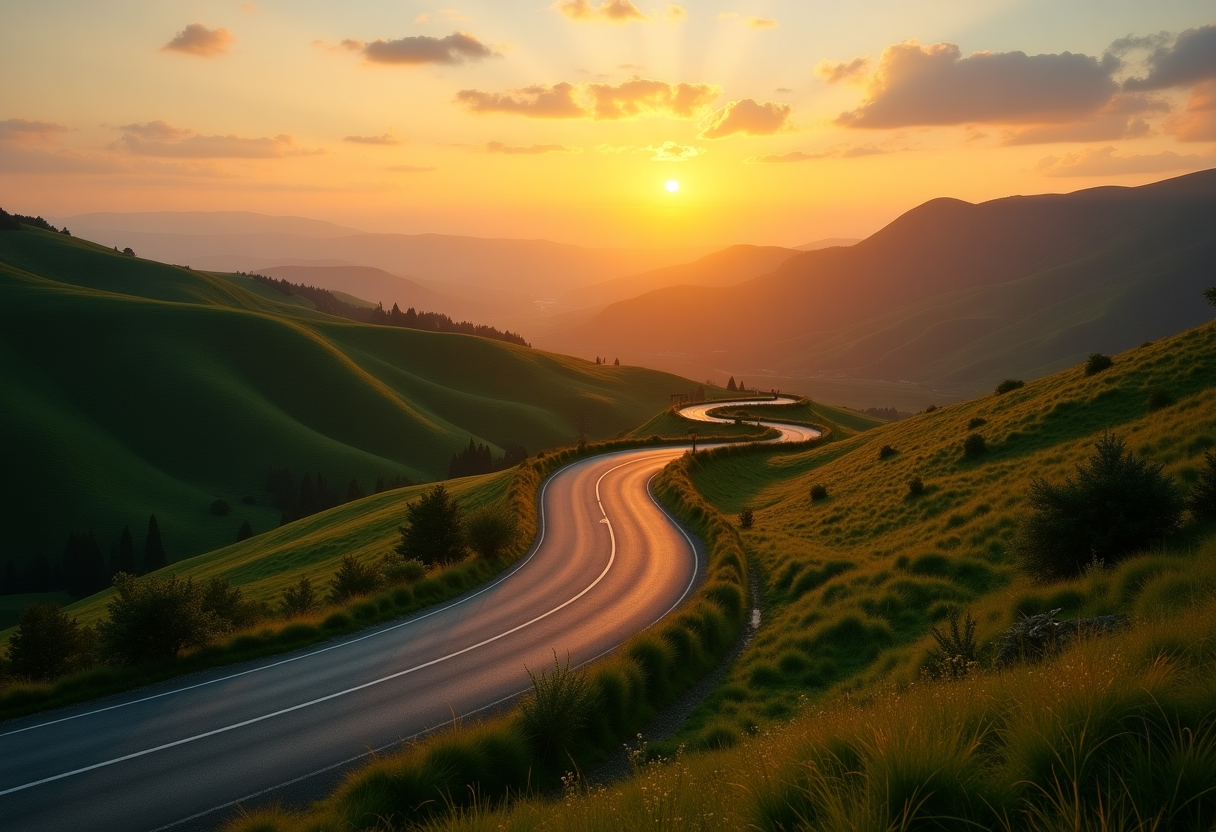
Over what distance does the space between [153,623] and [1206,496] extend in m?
27.4

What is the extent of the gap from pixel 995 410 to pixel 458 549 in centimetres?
3171

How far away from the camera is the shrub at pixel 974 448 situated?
34.4 metres

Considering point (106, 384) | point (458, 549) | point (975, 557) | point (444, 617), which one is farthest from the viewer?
point (106, 384)

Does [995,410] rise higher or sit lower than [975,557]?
higher

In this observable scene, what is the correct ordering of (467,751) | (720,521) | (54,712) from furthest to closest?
(720,521)
(54,712)
(467,751)

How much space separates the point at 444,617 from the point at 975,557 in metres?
18.3

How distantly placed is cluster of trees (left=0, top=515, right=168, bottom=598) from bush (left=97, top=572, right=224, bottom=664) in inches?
4501

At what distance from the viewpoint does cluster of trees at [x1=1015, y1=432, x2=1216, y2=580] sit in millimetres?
15742

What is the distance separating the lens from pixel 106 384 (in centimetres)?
17325

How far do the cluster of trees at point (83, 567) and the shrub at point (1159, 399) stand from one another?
434ft

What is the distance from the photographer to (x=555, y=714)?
14047 mm

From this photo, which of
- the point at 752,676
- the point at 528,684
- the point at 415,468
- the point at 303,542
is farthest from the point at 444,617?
the point at 415,468

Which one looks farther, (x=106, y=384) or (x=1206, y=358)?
(x=106, y=384)

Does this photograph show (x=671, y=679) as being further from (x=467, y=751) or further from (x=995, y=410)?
(x=995, y=410)
